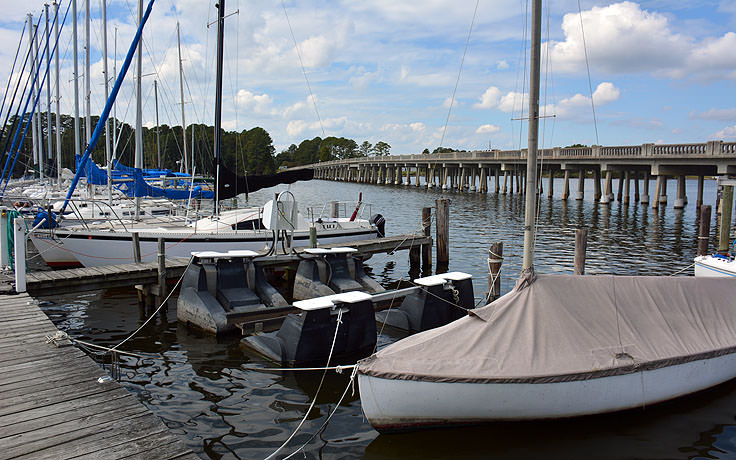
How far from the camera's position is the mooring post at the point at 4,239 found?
11352 millimetres

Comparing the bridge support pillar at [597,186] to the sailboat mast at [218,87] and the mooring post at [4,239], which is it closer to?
the sailboat mast at [218,87]

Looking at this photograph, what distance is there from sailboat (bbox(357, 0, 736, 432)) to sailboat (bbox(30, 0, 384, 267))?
7.87m

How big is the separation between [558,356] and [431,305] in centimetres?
469

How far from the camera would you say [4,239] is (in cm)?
1202

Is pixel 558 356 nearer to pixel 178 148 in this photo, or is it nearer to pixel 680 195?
pixel 680 195

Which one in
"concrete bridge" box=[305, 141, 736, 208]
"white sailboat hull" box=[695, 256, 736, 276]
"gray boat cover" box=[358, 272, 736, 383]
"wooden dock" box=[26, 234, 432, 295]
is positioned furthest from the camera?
"concrete bridge" box=[305, 141, 736, 208]

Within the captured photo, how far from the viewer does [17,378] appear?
6.60m

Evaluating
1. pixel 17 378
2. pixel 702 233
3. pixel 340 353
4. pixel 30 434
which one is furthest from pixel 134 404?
pixel 702 233

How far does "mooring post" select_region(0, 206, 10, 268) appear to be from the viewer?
37.2 feet

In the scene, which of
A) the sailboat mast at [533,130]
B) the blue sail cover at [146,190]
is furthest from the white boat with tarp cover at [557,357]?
the blue sail cover at [146,190]

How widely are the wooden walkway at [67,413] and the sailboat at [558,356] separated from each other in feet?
8.39

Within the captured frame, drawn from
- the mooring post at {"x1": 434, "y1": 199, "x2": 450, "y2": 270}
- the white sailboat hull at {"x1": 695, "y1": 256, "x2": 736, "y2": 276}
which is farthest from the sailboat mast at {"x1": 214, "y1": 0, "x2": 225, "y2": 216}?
the white sailboat hull at {"x1": 695, "y1": 256, "x2": 736, "y2": 276}

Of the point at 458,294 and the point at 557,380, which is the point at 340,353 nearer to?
the point at 458,294

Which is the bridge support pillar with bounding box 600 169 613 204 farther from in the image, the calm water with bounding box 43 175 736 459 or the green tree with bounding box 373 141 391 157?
the green tree with bounding box 373 141 391 157
